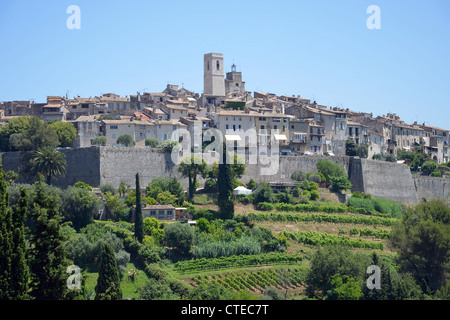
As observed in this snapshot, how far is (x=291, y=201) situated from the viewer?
6306 cm

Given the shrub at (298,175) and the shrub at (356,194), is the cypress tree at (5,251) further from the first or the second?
the shrub at (356,194)

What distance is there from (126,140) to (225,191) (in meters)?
15.9

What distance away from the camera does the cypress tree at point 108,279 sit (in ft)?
123

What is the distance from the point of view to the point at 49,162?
191ft

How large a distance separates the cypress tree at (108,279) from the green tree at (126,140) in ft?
96.3

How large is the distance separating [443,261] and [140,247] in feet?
67.2

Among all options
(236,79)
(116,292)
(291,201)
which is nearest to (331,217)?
(291,201)

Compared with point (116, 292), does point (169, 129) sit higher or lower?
higher

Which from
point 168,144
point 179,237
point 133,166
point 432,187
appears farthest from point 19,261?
point 432,187

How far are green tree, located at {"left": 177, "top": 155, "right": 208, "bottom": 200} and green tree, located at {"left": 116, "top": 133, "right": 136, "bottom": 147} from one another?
839 cm

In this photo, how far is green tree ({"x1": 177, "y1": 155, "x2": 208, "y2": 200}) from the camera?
6134cm

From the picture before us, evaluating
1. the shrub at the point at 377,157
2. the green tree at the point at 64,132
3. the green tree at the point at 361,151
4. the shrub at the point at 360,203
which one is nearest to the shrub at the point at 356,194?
the shrub at the point at 360,203

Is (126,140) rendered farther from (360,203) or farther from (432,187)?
(432,187)
